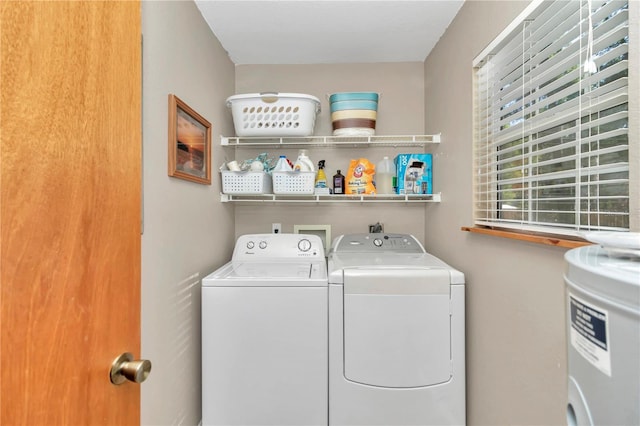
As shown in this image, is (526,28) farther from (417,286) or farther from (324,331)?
(324,331)

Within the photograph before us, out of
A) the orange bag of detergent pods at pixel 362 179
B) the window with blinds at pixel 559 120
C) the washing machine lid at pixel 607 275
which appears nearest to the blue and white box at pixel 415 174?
the orange bag of detergent pods at pixel 362 179

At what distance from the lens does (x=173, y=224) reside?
142 centimetres

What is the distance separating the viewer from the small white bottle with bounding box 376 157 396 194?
221 centimetres

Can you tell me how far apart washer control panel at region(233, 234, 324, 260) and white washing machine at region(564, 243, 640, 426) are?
1548mm

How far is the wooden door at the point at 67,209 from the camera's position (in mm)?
447

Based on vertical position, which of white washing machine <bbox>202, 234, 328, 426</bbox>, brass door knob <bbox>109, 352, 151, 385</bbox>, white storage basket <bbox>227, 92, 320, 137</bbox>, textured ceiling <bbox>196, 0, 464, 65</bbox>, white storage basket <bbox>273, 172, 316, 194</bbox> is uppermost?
textured ceiling <bbox>196, 0, 464, 65</bbox>

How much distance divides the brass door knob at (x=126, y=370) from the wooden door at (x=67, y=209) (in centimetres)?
2

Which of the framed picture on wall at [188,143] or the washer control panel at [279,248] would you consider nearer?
the framed picture on wall at [188,143]

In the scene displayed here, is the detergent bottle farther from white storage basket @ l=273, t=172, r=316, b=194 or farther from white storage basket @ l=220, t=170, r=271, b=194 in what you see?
white storage basket @ l=220, t=170, r=271, b=194

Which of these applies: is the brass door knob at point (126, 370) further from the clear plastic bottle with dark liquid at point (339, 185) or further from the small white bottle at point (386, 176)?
the small white bottle at point (386, 176)

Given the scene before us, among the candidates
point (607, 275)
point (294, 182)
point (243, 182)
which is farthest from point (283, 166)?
point (607, 275)

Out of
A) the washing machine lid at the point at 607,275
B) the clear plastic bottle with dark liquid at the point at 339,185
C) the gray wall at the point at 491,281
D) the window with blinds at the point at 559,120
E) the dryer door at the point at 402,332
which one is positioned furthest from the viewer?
the clear plastic bottle with dark liquid at the point at 339,185

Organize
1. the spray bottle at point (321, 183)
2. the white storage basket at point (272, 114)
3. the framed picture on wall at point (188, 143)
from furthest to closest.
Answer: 1. the spray bottle at point (321, 183)
2. the white storage basket at point (272, 114)
3. the framed picture on wall at point (188, 143)

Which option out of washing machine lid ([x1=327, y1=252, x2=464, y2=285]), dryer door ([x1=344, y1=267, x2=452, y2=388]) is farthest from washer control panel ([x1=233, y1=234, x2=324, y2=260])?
dryer door ([x1=344, y1=267, x2=452, y2=388])
